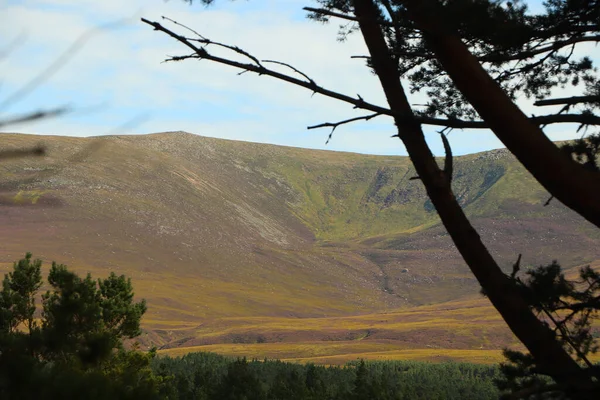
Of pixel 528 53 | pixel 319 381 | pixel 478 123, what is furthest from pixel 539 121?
pixel 319 381

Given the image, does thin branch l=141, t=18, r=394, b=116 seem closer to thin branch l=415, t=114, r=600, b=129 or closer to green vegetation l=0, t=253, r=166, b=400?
thin branch l=415, t=114, r=600, b=129

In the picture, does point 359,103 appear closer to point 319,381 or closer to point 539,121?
point 539,121

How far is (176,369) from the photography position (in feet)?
295

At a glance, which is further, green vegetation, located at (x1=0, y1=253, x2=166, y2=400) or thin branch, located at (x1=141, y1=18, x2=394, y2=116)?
thin branch, located at (x1=141, y1=18, x2=394, y2=116)

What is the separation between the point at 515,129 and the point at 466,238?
964 mm

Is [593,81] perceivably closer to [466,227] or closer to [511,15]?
[511,15]

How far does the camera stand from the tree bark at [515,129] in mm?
4676

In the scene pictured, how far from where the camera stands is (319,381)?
74.6 meters

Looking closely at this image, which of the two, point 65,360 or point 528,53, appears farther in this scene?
point 528,53

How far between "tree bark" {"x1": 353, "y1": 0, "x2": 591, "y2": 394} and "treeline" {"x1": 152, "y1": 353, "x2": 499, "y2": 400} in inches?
1735

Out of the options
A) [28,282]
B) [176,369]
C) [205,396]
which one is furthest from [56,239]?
[28,282]

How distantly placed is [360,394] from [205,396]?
43.4 feet

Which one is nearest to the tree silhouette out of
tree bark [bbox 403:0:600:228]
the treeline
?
tree bark [bbox 403:0:600:228]

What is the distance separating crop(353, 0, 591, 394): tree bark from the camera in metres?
4.99
